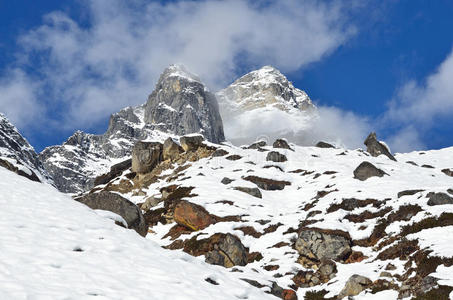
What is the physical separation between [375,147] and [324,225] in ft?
175

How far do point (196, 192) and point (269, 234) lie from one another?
13.0 m

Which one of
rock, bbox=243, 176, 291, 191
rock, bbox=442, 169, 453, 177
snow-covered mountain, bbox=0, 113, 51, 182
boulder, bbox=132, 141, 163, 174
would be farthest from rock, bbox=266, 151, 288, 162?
snow-covered mountain, bbox=0, 113, 51, 182

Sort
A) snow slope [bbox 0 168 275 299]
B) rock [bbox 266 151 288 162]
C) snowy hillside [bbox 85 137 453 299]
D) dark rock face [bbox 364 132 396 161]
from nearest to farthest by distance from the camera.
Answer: snow slope [bbox 0 168 275 299] < snowy hillside [bbox 85 137 453 299] < rock [bbox 266 151 288 162] < dark rock face [bbox 364 132 396 161]

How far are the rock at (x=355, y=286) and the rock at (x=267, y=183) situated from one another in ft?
87.8

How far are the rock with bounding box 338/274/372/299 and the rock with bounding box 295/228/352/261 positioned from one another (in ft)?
16.8

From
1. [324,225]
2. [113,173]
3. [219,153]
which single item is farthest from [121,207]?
[113,173]

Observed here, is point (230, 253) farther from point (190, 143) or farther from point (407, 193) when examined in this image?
point (190, 143)

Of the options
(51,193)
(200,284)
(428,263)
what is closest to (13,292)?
(200,284)

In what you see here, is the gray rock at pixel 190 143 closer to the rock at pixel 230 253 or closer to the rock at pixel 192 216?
the rock at pixel 192 216

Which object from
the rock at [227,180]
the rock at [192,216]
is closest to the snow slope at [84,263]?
the rock at [192,216]

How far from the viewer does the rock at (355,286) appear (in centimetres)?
1725

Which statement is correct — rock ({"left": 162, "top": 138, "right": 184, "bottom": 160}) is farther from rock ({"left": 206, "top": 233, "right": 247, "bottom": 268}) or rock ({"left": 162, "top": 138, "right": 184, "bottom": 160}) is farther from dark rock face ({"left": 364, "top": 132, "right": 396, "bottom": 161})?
rock ({"left": 206, "top": 233, "right": 247, "bottom": 268})

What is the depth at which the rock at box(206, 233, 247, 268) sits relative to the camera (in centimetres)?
2388

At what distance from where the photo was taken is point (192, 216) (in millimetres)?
33156
